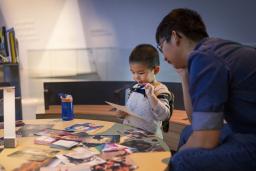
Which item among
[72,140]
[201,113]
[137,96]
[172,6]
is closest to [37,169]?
[72,140]

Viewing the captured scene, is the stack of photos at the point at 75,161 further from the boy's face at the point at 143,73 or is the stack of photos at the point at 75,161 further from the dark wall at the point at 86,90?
the dark wall at the point at 86,90

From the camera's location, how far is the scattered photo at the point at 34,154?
4.21 ft

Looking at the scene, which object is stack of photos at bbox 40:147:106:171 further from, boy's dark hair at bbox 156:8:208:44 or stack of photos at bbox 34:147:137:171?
boy's dark hair at bbox 156:8:208:44

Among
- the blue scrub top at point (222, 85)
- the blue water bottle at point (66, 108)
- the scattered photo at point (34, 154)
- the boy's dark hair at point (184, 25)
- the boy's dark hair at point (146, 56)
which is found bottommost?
the scattered photo at point (34, 154)

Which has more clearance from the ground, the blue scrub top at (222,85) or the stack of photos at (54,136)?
the blue scrub top at (222,85)

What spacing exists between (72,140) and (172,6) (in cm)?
203

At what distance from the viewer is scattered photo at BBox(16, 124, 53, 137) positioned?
5.49 ft

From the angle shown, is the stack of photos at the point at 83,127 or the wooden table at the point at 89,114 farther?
the wooden table at the point at 89,114

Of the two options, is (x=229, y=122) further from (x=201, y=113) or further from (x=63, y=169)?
(x=63, y=169)

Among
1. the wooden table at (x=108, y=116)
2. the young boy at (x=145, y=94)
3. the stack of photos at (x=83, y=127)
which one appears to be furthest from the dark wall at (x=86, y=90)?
the stack of photos at (x=83, y=127)

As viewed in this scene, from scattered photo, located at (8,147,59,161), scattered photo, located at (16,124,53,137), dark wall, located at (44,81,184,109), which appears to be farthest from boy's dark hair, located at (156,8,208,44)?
dark wall, located at (44,81,184,109)

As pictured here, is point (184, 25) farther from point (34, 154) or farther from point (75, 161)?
point (34, 154)

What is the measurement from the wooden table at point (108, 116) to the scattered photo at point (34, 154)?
147 centimetres

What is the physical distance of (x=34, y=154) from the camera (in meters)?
1.33
